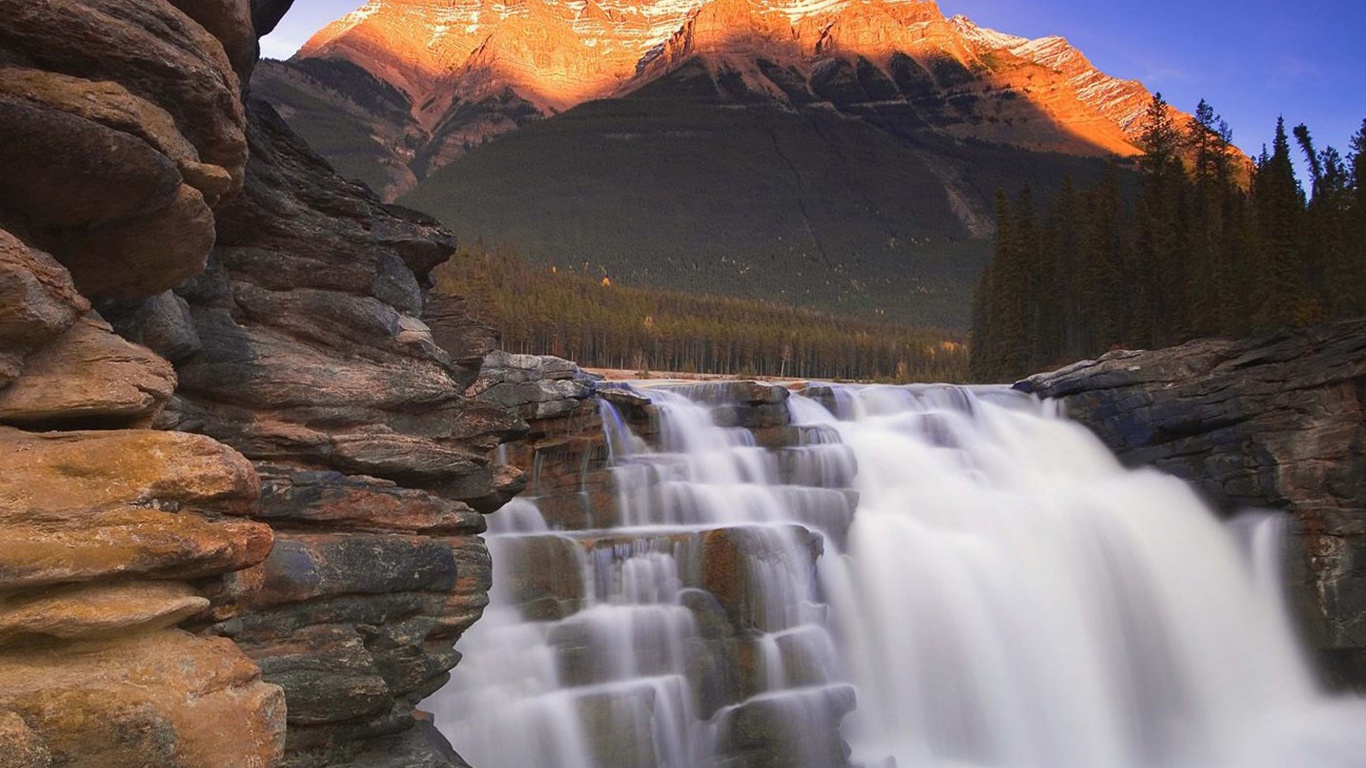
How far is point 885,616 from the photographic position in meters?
23.5

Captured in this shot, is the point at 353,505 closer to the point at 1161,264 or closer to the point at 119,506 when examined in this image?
the point at 119,506

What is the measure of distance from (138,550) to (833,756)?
1524 centimetres

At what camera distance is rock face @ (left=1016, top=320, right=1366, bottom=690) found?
92.6ft

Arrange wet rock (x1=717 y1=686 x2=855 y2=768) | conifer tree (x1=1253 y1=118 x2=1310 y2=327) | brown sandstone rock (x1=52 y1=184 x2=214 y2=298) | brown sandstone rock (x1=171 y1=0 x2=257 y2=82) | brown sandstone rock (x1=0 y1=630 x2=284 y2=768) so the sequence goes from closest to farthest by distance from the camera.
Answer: brown sandstone rock (x1=0 y1=630 x2=284 y2=768), brown sandstone rock (x1=52 y1=184 x2=214 y2=298), brown sandstone rock (x1=171 y1=0 x2=257 y2=82), wet rock (x1=717 y1=686 x2=855 y2=768), conifer tree (x1=1253 y1=118 x2=1310 y2=327)

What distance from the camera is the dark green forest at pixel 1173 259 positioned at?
4362 centimetres

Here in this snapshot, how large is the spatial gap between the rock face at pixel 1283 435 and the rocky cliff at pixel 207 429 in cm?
2477

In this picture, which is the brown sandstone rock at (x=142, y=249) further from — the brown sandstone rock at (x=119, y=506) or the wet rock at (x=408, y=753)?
the wet rock at (x=408, y=753)

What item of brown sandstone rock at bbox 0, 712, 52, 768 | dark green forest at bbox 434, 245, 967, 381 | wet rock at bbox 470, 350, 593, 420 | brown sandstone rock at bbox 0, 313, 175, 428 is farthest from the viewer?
dark green forest at bbox 434, 245, 967, 381

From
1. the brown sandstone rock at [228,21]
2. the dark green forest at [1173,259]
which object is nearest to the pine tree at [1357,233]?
the dark green forest at [1173,259]

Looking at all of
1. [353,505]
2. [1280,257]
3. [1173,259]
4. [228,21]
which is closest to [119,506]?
[353,505]

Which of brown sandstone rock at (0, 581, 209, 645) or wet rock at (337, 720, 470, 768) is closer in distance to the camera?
brown sandstone rock at (0, 581, 209, 645)

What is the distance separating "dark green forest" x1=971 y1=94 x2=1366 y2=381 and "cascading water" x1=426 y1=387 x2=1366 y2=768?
58.0 ft

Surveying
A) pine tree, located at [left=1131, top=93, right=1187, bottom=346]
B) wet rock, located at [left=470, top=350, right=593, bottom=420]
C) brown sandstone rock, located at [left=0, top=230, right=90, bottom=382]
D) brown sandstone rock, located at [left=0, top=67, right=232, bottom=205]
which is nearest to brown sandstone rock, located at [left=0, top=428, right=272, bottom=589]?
brown sandstone rock, located at [left=0, top=230, right=90, bottom=382]

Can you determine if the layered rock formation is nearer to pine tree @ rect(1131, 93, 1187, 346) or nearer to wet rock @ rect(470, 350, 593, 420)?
wet rock @ rect(470, 350, 593, 420)
